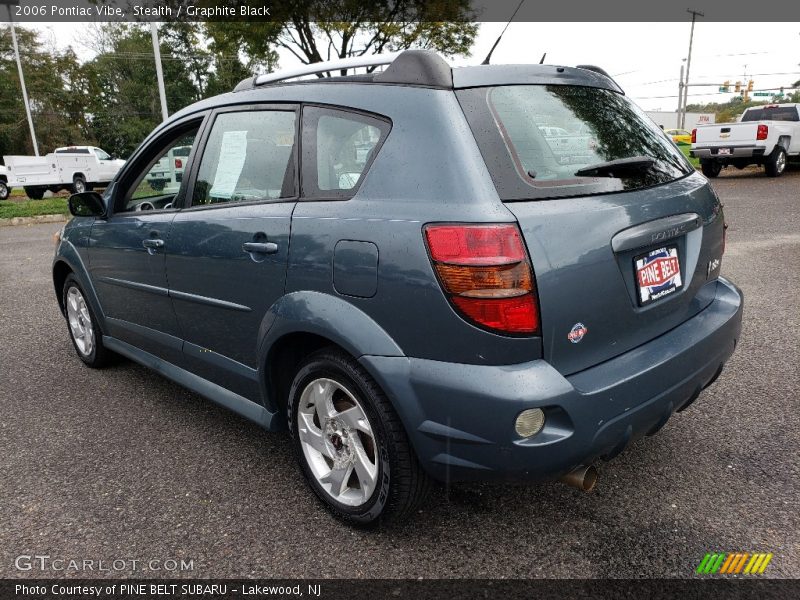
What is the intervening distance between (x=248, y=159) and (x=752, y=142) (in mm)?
15550

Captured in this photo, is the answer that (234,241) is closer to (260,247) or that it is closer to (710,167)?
(260,247)

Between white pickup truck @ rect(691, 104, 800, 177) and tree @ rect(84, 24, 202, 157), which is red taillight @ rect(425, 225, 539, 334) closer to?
white pickup truck @ rect(691, 104, 800, 177)

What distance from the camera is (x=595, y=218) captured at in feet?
6.39

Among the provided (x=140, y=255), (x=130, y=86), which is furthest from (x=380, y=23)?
(x=130, y=86)

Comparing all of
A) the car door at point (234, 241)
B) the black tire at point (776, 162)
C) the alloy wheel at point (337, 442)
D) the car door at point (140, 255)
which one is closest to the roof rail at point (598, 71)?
the car door at point (234, 241)

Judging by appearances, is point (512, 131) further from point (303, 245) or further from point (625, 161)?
point (303, 245)

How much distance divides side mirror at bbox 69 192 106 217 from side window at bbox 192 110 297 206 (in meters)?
0.98

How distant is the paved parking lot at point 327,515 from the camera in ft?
7.10

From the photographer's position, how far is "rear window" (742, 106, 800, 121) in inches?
637

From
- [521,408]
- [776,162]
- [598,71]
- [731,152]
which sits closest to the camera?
[521,408]

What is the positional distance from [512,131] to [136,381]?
3.10 meters

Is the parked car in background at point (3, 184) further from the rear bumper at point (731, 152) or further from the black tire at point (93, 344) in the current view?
the rear bumper at point (731, 152)

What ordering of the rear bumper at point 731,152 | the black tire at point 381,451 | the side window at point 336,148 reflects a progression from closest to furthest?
the black tire at point 381,451
the side window at point 336,148
the rear bumper at point 731,152

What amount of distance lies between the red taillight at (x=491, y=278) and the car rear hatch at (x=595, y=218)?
0.04 m
